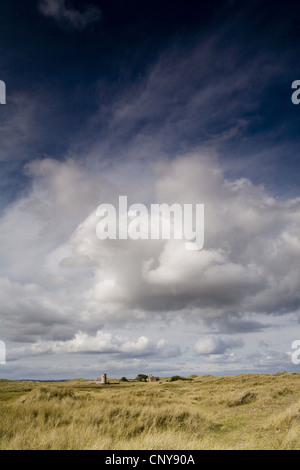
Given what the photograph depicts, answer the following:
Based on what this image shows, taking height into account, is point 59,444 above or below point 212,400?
above

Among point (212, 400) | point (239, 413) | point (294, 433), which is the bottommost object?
point (212, 400)

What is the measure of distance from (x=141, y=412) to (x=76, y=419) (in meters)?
3.21

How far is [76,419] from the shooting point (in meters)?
12.9
